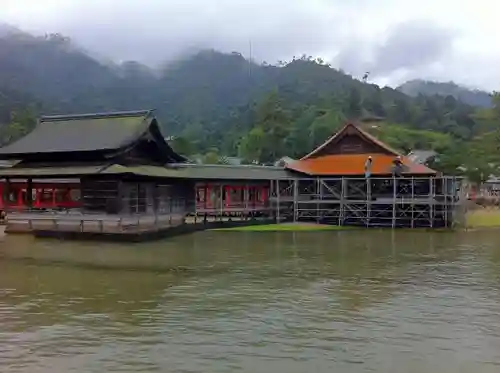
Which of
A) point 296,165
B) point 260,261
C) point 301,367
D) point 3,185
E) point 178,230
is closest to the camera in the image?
point 301,367

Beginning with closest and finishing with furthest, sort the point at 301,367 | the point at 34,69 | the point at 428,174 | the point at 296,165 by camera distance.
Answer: the point at 301,367 < the point at 428,174 < the point at 296,165 < the point at 34,69

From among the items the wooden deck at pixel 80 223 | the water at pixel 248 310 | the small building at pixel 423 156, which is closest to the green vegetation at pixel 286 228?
the wooden deck at pixel 80 223

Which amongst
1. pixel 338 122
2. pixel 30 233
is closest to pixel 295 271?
pixel 30 233

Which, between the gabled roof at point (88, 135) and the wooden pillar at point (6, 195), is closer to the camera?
the gabled roof at point (88, 135)

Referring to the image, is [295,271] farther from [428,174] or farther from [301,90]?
[301,90]

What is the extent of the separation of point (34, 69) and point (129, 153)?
116 metres

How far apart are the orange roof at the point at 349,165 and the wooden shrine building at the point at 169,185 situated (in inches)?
3.1

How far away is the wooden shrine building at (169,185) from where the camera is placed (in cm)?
2812

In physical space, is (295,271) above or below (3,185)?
below

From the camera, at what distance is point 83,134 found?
1253 inches

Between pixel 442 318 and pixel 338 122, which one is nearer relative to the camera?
pixel 442 318

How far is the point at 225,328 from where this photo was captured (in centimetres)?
1126

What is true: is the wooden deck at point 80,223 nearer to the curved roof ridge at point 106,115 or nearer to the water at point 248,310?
the water at point 248,310

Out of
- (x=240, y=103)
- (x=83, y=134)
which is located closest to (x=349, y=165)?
(x=83, y=134)
